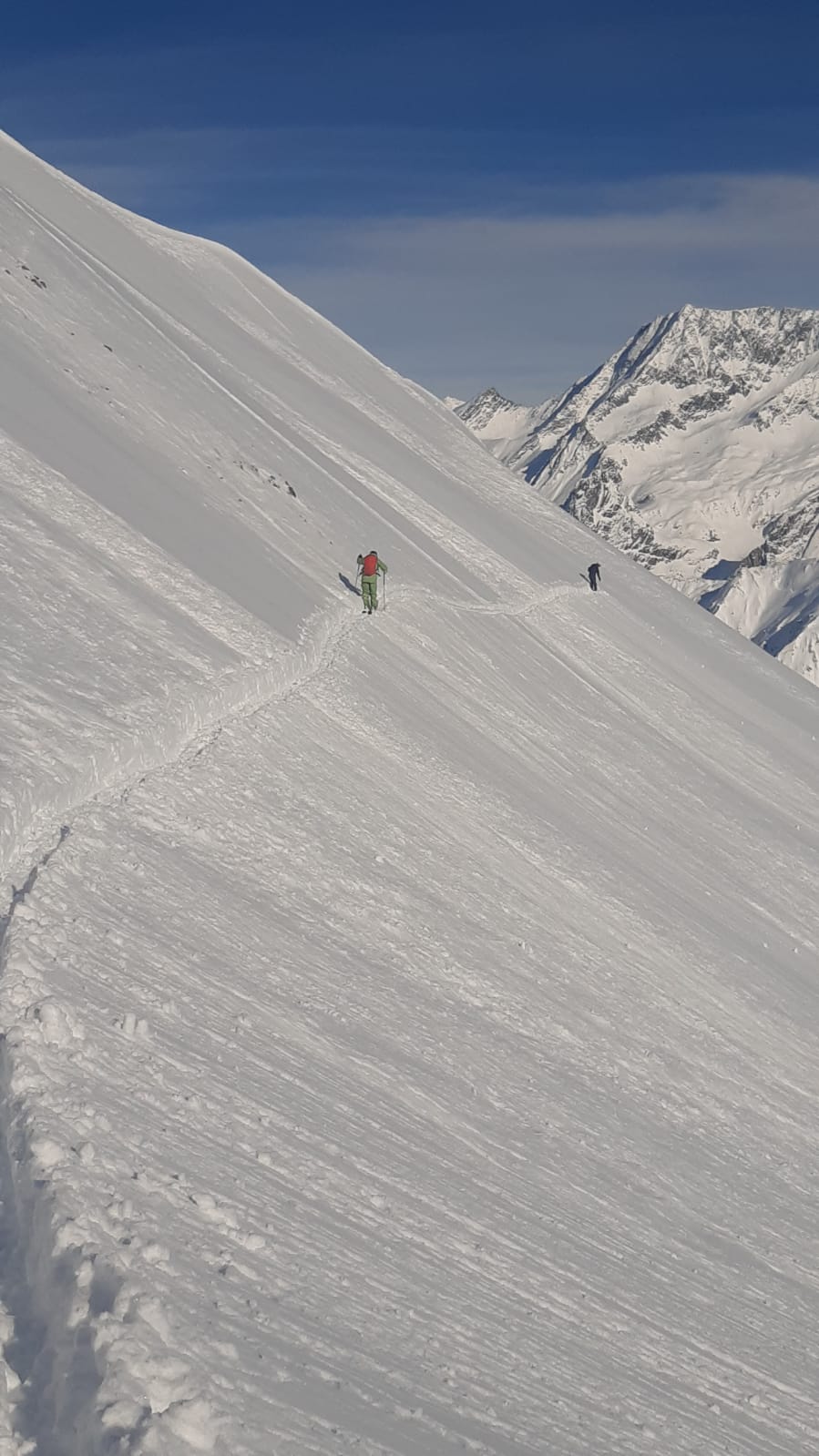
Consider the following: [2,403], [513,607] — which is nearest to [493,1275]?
[2,403]

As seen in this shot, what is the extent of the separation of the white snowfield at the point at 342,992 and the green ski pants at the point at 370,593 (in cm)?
40

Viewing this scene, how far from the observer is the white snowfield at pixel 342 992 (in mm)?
7039

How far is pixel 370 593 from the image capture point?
2995 cm

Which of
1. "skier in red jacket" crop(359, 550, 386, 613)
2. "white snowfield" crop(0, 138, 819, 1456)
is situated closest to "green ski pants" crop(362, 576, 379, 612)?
"skier in red jacket" crop(359, 550, 386, 613)

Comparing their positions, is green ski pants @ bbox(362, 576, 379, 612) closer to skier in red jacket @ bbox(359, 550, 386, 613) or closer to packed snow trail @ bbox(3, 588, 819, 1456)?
skier in red jacket @ bbox(359, 550, 386, 613)

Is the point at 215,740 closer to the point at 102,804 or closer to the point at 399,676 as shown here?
the point at 102,804

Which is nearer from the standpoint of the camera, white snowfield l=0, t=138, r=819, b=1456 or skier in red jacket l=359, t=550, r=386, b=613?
white snowfield l=0, t=138, r=819, b=1456

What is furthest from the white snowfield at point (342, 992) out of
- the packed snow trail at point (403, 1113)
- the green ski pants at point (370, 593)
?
the green ski pants at point (370, 593)

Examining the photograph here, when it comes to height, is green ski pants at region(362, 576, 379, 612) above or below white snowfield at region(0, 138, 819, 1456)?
above

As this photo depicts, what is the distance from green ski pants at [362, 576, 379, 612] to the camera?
1168 inches

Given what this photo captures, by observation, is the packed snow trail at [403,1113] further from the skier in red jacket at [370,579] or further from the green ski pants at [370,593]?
the green ski pants at [370,593]

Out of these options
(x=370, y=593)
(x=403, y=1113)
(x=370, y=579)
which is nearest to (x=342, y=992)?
(x=403, y=1113)

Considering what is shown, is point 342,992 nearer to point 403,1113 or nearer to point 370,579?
point 403,1113

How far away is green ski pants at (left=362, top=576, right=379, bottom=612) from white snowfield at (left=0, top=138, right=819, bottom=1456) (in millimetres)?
404
